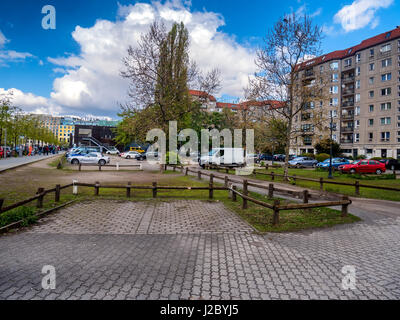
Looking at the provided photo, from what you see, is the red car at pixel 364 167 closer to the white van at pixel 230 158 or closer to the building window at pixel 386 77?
the white van at pixel 230 158

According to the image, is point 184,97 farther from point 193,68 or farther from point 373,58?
point 373,58

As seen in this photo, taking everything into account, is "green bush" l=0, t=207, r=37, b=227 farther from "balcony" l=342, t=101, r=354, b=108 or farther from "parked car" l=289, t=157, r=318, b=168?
"balcony" l=342, t=101, r=354, b=108

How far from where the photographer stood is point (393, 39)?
41.2m

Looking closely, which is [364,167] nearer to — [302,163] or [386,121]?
[302,163]

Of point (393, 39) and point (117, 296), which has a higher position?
point (393, 39)

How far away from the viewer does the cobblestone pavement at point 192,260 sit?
343cm

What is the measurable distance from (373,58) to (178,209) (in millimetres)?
53578

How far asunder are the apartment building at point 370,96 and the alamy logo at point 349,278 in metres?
37.5

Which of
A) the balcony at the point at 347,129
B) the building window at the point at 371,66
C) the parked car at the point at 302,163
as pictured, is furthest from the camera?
the balcony at the point at 347,129

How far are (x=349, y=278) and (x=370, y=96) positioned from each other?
52971 mm

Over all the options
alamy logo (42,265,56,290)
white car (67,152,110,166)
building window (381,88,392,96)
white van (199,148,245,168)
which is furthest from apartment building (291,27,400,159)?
alamy logo (42,265,56,290)

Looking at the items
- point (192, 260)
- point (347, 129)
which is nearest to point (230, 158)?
Result: point (192, 260)

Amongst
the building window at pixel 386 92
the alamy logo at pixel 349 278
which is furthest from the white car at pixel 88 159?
the building window at pixel 386 92
